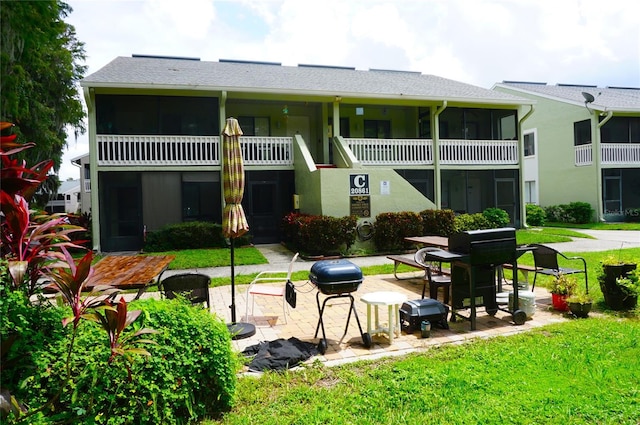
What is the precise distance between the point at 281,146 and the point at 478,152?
8.98 m

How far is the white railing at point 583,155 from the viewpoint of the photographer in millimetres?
21688

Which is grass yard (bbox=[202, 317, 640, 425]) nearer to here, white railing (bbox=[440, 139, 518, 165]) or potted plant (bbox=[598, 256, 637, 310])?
potted plant (bbox=[598, 256, 637, 310])

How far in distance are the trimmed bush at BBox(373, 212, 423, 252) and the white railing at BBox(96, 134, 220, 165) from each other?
22.6 ft

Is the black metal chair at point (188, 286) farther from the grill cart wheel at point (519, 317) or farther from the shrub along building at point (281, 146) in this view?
the shrub along building at point (281, 146)

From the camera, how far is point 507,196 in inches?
761

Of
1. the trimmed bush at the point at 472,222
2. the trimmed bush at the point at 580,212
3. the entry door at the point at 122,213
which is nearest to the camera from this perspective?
the entry door at the point at 122,213

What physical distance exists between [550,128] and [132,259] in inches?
996

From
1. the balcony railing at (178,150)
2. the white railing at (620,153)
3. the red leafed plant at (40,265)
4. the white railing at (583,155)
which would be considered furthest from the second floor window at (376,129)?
the red leafed plant at (40,265)

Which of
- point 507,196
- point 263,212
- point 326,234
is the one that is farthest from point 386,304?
point 507,196

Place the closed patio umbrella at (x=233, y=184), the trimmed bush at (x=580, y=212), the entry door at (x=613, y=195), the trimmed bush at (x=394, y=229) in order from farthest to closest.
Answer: the entry door at (x=613, y=195)
the trimmed bush at (x=580, y=212)
the trimmed bush at (x=394, y=229)
the closed patio umbrella at (x=233, y=184)

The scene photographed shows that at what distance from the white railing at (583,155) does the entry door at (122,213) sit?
2261 centimetres

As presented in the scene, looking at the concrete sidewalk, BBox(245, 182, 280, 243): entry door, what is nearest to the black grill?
the concrete sidewalk

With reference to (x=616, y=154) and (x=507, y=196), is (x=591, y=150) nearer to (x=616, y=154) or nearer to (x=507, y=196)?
(x=616, y=154)

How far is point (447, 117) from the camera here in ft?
65.1
